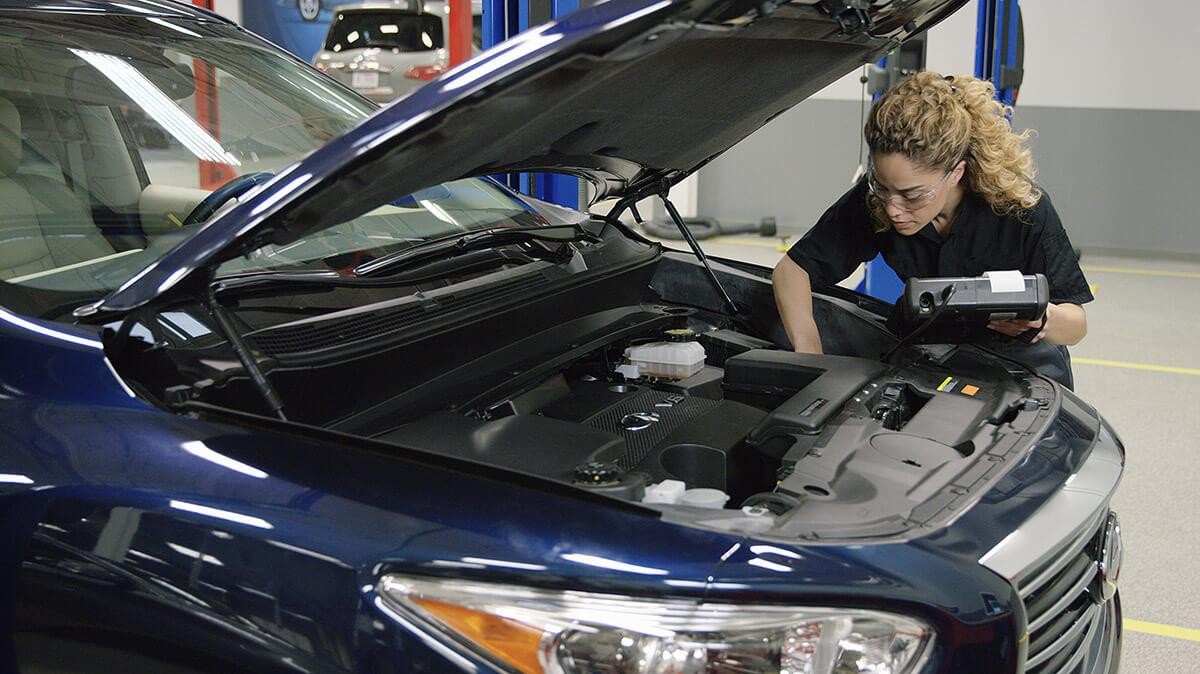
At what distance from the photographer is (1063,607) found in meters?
1.40

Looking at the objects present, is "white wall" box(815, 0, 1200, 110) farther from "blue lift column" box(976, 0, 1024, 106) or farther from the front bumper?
the front bumper

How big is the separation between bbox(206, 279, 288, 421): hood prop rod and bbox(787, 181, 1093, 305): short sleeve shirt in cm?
141

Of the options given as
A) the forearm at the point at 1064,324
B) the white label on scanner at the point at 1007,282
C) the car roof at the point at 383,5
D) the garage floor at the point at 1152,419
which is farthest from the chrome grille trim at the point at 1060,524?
the car roof at the point at 383,5

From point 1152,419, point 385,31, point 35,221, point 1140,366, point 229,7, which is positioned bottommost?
point 1140,366

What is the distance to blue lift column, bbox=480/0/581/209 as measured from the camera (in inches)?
133

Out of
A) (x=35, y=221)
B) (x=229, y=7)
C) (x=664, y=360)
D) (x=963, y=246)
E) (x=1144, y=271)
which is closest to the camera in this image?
(x=35, y=221)

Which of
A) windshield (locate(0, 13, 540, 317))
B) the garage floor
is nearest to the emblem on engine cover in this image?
windshield (locate(0, 13, 540, 317))

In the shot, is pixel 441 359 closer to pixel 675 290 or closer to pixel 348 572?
pixel 348 572

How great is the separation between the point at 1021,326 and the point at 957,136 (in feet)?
1.30

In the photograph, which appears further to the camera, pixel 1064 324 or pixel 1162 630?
pixel 1162 630

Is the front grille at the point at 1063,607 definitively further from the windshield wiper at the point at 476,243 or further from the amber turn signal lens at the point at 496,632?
the windshield wiper at the point at 476,243

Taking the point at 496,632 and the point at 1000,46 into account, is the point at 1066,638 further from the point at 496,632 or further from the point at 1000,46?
the point at 1000,46

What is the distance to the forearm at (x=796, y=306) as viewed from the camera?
7.54ft

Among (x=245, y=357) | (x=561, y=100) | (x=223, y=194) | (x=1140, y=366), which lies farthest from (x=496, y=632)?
(x=1140, y=366)
